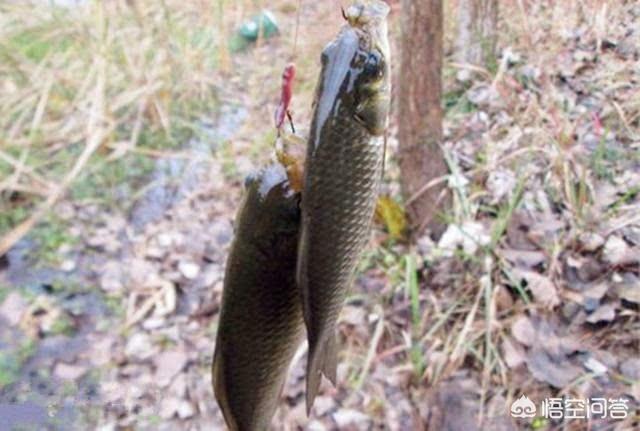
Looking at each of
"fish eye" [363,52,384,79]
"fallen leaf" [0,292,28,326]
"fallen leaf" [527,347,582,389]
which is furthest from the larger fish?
"fallen leaf" [0,292,28,326]

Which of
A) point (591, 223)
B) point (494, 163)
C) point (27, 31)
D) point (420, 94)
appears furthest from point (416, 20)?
point (27, 31)

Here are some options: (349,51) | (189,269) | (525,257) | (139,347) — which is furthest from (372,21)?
(189,269)

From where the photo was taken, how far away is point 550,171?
2318 millimetres

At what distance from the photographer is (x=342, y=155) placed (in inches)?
23.0

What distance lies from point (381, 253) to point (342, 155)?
1.79 m

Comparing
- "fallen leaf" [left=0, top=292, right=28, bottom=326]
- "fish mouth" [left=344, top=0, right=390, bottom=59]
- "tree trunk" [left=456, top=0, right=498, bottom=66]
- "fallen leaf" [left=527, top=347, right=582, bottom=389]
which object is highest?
"tree trunk" [left=456, top=0, right=498, bottom=66]

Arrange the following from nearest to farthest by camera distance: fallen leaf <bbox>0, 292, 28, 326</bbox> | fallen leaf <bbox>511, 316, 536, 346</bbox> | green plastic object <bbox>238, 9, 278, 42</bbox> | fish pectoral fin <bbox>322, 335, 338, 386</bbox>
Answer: fish pectoral fin <bbox>322, 335, 338, 386</bbox>, fallen leaf <bbox>511, 316, 536, 346</bbox>, fallen leaf <bbox>0, 292, 28, 326</bbox>, green plastic object <bbox>238, 9, 278, 42</bbox>

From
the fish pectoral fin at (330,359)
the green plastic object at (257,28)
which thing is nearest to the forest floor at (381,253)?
the green plastic object at (257,28)

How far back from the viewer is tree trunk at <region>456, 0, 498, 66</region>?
3.01 m

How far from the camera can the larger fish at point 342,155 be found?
0.58 metres

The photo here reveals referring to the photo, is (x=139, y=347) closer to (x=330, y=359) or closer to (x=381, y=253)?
(x=381, y=253)

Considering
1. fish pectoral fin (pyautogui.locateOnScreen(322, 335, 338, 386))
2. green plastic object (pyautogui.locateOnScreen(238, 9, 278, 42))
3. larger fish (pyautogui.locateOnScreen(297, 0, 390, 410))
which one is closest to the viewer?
larger fish (pyautogui.locateOnScreen(297, 0, 390, 410))

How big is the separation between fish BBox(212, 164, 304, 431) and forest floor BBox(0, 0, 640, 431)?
128 cm

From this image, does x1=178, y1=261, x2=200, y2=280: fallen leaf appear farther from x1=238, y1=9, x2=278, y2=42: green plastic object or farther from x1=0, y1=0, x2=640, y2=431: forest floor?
x1=238, y1=9, x2=278, y2=42: green plastic object
